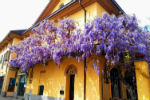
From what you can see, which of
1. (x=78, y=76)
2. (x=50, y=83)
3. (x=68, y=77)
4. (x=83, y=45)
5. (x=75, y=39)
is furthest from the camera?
(x=50, y=83)

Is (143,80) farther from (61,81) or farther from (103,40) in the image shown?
(61,81)

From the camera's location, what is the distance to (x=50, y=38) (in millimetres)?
9164

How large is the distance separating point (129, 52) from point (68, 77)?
15.3ft

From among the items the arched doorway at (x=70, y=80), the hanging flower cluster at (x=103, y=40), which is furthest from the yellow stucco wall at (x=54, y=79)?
the hanging flower cluster at (x=103, y=40)

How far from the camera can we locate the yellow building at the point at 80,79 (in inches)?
250

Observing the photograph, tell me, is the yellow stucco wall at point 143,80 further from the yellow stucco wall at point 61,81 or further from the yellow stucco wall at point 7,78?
the yellow stucco wall at point 7,78

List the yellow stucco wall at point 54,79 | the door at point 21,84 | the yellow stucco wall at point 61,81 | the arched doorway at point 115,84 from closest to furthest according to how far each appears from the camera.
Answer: the yellow stucco wall at point 61,81 < the yellow stucco wall at point 54,79 < the arched doorway at point 115,84 < the door at point 21,84

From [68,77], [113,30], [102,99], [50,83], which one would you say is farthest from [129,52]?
[50,83]

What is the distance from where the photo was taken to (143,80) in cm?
587

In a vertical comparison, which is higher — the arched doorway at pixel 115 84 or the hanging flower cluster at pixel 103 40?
the hanging flower cluster at pixel 103 40

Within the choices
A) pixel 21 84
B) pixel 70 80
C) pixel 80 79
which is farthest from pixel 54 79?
pixel 21 84

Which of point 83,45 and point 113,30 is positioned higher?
point 113,30

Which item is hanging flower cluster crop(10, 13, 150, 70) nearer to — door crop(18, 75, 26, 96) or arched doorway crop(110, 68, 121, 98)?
arched doorway crop(110, 68, 121, 98)

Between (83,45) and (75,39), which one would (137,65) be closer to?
(83,45)
